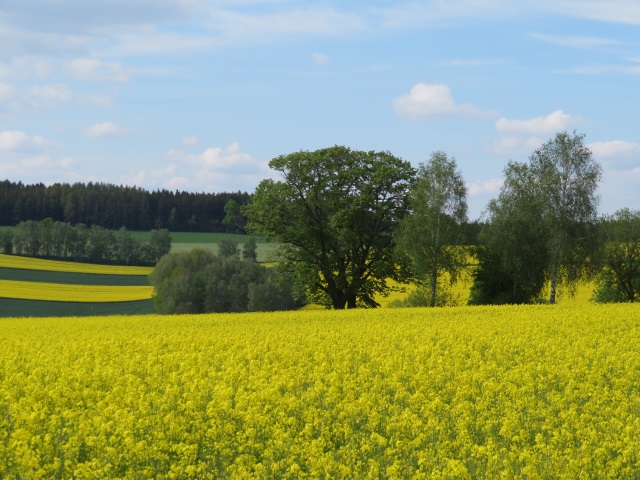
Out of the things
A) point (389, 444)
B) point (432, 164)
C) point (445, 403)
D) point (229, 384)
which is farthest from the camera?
point (432, 164)

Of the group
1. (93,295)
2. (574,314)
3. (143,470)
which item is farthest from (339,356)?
(93,295)

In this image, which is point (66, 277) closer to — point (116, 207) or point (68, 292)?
point (68, 292)

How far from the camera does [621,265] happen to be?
2830 inches

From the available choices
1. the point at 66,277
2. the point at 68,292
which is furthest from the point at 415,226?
the point at 66,277

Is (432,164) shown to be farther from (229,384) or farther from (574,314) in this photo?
(229,384)

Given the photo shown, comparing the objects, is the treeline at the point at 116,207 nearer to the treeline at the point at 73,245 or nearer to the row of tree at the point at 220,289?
the treeline at the point at 73,245

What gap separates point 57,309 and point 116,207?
69058 millimetres

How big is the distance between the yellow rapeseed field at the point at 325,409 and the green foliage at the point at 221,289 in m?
65.4

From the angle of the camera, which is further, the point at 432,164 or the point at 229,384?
the point at 432,164

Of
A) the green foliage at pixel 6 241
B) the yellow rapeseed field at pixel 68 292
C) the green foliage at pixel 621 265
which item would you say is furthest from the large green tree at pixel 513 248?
the green foliage at pixel 6 241

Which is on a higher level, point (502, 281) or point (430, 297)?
point (502, 281)

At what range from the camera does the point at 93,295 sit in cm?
8781

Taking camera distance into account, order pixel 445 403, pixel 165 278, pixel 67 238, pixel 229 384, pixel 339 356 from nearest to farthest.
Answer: pixel 445 403 → pixel 229 384 → pixel 339 356 → pixel 165 278 → pixel 67 238

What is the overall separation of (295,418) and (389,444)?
149cm
